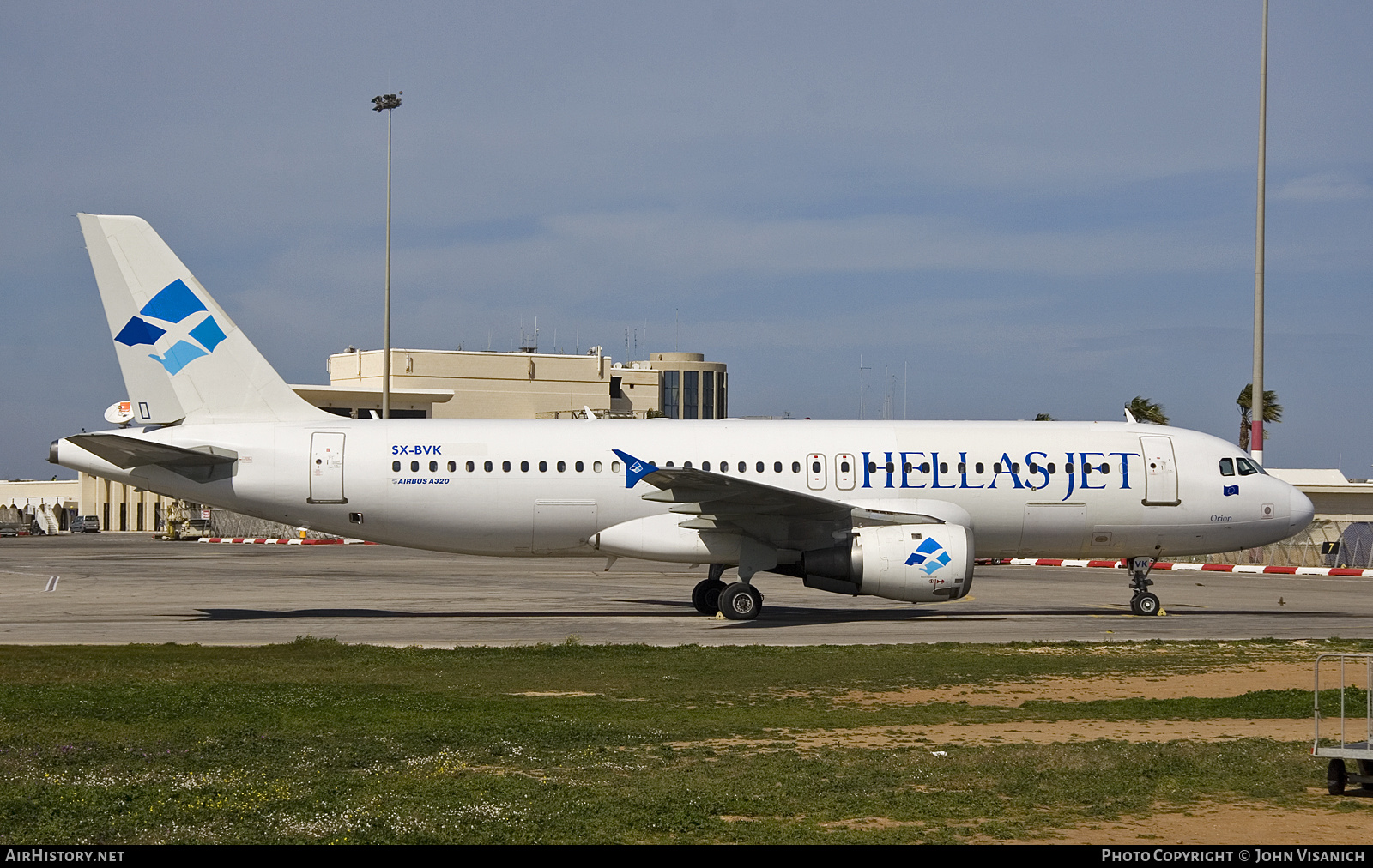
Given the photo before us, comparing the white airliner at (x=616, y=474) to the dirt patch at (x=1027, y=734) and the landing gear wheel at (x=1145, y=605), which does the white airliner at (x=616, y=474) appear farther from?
the dirt patch at (x=1027, y=734)

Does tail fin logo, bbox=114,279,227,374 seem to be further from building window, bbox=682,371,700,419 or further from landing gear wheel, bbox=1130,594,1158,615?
building window, bbox=682,371,700,419

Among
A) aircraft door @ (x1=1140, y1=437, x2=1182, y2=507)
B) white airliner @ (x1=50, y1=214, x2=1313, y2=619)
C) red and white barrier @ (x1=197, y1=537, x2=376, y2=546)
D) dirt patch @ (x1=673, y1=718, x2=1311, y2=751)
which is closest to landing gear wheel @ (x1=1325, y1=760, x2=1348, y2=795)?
dirt patch @ (x1=673, y1=718, x2=1311, y2=751)

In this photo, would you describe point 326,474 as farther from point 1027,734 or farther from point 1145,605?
point 1027,734

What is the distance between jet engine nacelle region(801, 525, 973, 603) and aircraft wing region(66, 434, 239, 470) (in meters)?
11.9

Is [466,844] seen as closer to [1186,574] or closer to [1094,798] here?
[1094,798]

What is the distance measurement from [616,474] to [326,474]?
558cm

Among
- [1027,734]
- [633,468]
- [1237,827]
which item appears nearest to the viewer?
[1237,827]

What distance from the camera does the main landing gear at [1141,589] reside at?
90.9 ft

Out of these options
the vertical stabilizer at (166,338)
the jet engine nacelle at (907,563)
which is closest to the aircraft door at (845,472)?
the jet engine nacelle at (907,563)

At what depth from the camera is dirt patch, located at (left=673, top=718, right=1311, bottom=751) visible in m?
12.8

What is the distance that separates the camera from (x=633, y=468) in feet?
87.8

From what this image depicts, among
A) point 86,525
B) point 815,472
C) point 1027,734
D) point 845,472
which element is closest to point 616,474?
point 815,472
